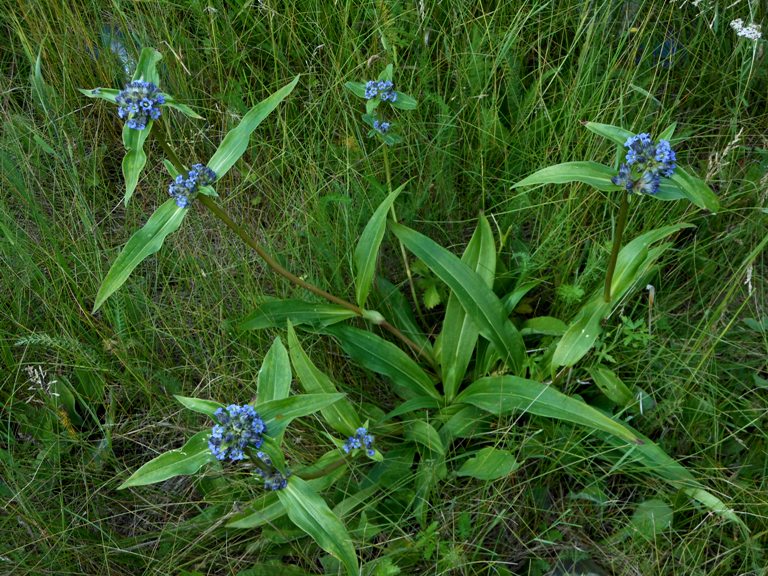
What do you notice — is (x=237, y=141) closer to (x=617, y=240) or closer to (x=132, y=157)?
(x=132, y=157)

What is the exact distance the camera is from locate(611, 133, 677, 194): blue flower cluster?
2.48 m

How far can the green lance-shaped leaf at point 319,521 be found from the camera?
2.51 meters

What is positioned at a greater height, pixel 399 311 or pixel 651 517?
pixel 399 311

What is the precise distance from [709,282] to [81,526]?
3.02 m

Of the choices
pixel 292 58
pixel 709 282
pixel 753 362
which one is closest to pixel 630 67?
pixel 709 282

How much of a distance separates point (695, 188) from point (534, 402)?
3.52ft

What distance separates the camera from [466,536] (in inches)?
115

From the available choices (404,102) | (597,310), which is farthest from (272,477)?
(404,102)

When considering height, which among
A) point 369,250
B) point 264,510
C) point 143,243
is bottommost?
point 264,510

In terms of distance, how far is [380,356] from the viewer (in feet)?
11.1

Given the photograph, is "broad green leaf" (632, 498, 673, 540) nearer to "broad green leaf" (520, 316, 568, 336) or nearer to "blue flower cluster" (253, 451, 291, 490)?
"broad green leaf" (520, 316, 568, 336)

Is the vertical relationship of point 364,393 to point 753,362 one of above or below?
below

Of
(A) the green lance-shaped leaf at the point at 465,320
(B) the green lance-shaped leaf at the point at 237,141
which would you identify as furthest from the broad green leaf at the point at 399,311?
(B) the green lance-shaped leaf at the point at 237,141

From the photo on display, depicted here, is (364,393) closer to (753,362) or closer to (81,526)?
(81,526)
